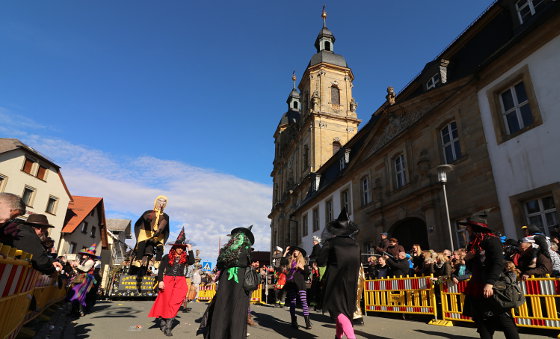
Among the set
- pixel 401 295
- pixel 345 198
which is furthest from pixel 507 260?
pixel 345 198

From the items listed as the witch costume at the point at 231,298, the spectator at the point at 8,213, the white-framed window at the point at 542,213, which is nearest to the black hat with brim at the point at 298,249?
the witch costume at the point at 231,298

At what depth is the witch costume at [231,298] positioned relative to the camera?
173 inches

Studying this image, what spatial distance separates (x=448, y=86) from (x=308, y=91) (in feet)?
81.3

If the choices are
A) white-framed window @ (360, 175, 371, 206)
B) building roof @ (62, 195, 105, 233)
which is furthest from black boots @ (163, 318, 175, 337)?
building roof @ (62, 195, 105, 233)

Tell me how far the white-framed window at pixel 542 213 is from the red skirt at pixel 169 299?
1025 centimetres

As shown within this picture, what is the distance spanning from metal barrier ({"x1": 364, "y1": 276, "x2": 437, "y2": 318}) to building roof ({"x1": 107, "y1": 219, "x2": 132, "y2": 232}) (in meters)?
51.9

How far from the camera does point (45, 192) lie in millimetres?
26828

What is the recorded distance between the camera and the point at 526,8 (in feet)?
37.9

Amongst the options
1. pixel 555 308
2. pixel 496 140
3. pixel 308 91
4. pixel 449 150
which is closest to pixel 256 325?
pixel 555 308

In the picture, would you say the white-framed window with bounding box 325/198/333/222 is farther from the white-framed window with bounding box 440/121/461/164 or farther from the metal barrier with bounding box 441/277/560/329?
the metal barrier with bounding box 441/277/560/329

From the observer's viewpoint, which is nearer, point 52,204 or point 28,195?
point 28,195

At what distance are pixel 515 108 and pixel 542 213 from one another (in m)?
3.67

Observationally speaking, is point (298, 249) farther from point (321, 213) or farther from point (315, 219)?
point (315, 219)

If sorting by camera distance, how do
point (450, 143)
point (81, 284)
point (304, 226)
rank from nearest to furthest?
point (81, 284), point (450, 143), point (304, 226)
